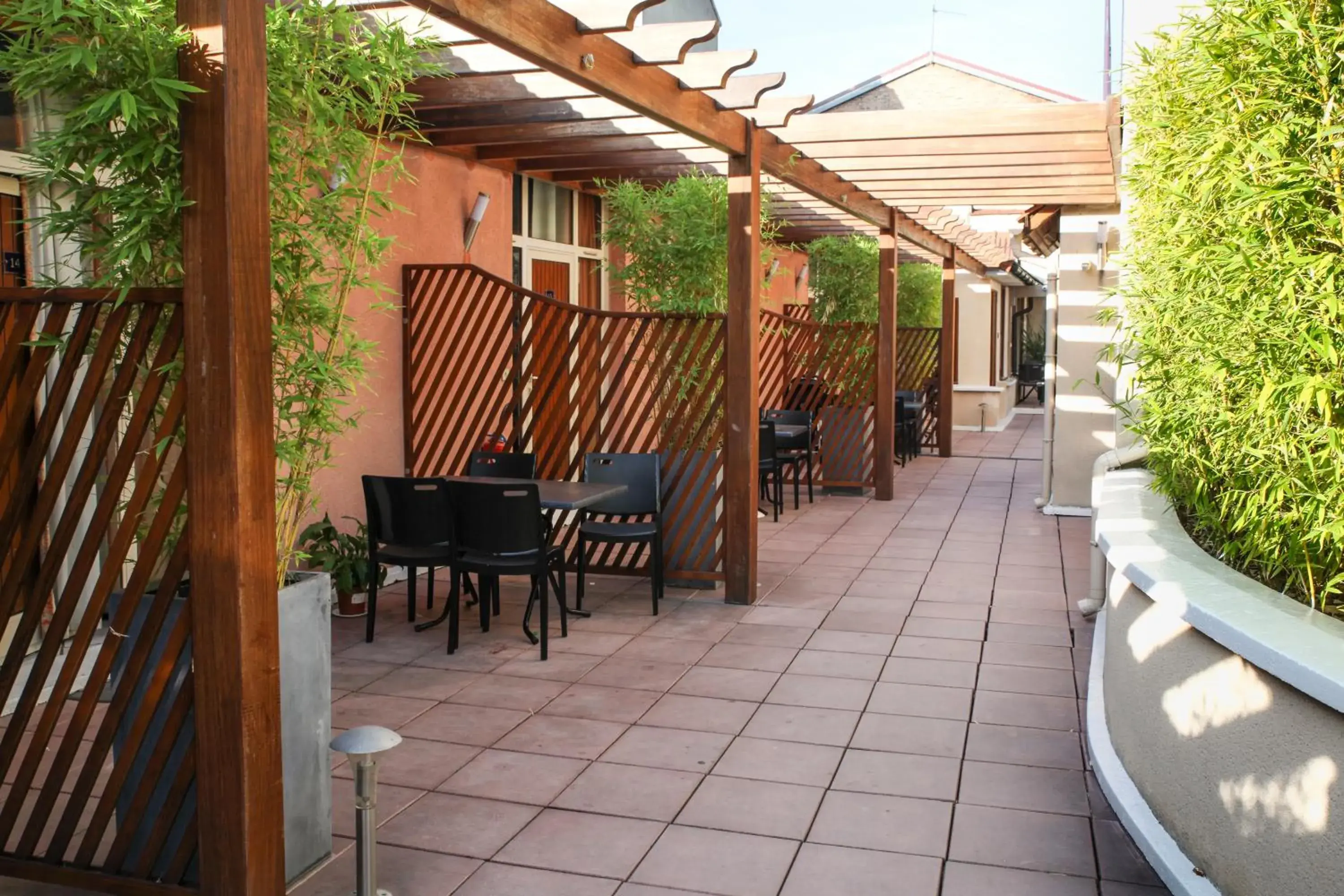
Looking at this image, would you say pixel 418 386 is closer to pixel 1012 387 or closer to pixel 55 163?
pixel 55 163

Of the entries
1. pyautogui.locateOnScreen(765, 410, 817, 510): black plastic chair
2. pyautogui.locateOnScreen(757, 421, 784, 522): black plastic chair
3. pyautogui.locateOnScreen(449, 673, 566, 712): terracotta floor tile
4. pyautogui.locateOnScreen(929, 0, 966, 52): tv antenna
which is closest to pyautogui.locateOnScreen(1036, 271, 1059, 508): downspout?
pyautogui.locateOnScreen(765, 410, 817, 510): black plastic chair

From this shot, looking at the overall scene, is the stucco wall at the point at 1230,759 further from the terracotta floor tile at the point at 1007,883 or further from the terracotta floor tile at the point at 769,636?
the terracotta floor tile at the point at 769,636

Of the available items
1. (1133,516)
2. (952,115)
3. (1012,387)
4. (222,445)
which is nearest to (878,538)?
(952,115)

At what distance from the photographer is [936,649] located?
18.2ft

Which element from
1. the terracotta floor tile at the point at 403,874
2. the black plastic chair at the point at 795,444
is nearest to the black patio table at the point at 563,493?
the terracotta floor tile at the point at 403,874

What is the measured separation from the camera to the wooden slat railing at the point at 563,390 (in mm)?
6914

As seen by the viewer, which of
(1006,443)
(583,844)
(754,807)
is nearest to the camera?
(583,844)

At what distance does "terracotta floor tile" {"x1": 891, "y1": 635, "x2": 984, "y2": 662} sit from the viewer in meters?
5.41

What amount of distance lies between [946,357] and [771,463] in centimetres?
567

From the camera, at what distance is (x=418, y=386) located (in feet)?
24.1

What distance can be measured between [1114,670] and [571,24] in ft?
9.50

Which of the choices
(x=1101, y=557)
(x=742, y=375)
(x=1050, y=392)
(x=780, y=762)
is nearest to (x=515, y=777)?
(x=780, y=762)

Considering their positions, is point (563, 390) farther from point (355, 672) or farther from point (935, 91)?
point (935, 91)

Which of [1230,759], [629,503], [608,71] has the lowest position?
[1230,759]
